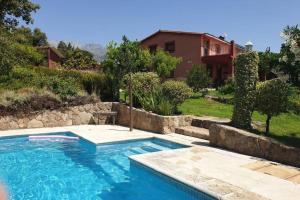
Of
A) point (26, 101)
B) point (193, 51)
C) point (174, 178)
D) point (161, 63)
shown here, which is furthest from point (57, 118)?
point (193, 51)

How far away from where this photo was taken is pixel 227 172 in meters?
7.20

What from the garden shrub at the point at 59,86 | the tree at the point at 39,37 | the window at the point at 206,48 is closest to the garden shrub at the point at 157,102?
the garden shrub at the point at 59,86

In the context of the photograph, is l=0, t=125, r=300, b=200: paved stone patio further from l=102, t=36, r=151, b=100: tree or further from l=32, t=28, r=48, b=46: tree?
l=32, t=28, r=48, b=46: tree

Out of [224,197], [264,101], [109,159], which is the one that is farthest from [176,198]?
[264,101]

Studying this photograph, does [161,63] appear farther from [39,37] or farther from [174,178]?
[39,37]

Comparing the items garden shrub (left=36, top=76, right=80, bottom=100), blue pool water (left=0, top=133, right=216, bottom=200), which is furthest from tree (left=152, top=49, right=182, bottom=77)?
blue pool water (left=0, top=133, right=216, bottom=200)

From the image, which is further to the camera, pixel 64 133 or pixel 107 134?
pixel 64 133

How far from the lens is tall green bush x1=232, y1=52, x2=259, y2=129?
1023cm

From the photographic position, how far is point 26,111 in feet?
47.7

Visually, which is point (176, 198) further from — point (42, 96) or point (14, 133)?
point (42, 96)

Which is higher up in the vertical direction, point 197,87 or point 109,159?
point 197,87

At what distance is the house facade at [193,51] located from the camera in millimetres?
34250

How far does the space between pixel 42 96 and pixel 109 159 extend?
6.80 m

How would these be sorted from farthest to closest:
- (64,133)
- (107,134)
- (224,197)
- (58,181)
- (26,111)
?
(26,111)
(64,133)
(107,134)
(58,181)
(224,197)
